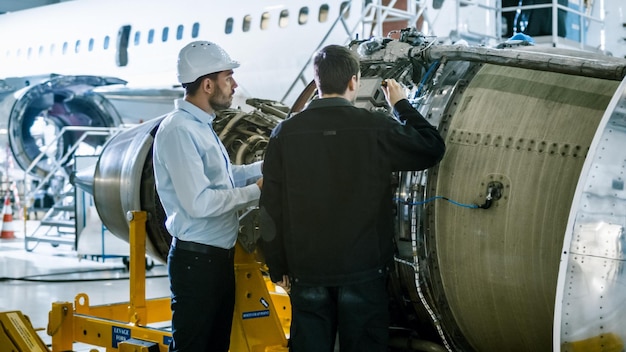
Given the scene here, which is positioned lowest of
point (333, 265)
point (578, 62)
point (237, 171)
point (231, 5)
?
point (333, 265)

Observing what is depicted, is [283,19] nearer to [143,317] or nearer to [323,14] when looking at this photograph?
[323,14]

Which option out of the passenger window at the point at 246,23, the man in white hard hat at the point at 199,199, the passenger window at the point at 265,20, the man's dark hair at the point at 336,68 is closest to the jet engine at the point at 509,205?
the man's dark hair at the point at 336,68

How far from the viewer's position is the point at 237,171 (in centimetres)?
411

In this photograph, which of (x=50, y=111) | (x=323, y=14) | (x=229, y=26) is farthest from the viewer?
(x=50, y=111)

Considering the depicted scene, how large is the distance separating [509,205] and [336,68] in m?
0.92

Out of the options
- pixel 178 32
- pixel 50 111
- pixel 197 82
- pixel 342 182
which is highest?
pixel 178 32

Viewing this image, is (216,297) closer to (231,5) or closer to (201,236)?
(201,236)

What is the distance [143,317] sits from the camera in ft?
16.1

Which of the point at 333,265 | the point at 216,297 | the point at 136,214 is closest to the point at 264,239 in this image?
the point at 333,265

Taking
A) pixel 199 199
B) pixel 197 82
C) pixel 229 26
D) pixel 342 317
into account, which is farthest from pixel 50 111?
pixel 342 317

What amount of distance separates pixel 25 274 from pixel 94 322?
5.40 meters

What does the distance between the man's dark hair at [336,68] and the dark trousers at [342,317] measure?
2.55 feet

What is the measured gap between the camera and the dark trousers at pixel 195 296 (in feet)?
11.6

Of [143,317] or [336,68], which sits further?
[143,317]
